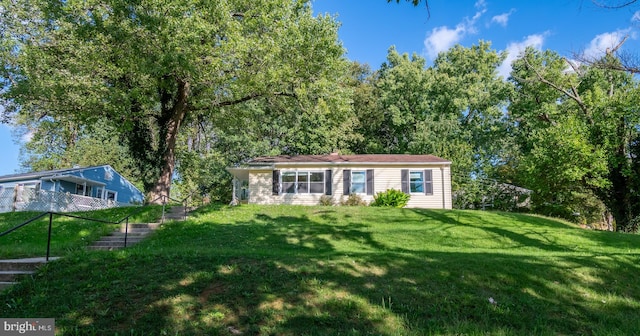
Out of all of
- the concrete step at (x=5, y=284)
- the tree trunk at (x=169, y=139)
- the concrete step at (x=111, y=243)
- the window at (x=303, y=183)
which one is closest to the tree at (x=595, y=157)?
the window at (x=303, y=183)

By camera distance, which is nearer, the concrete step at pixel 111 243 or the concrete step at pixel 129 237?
the concrete step at pixel 111 243

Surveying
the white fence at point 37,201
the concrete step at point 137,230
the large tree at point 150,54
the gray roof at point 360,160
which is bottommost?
the concrete step at point 137,230

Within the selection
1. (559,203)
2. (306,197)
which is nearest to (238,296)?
(306,197)

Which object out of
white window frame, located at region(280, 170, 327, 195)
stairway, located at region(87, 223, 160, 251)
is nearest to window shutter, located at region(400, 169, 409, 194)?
white window frame, located at region(280, 170, 327, 195)

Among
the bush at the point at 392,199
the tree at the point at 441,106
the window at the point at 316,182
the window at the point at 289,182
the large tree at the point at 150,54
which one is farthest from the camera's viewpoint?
the tree at the point at 441,106

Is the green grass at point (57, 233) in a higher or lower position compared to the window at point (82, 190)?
lower

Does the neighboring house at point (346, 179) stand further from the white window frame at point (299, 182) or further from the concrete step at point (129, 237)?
the concrete step at point (129, 237)

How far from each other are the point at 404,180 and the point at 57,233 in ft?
51.7

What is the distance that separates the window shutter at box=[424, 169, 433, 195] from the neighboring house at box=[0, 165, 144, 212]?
20559mm

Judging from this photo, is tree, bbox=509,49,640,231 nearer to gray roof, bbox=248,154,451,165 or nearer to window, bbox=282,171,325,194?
gray roof, bbox=248,154,451,165

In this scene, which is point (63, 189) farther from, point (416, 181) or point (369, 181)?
point (416, 181)

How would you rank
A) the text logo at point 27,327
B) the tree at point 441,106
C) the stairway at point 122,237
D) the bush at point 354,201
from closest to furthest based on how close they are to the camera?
the text logo at point 27,327 < the stairway at point 122,237 < the bush at point 354,201 < the tree at point 441,106

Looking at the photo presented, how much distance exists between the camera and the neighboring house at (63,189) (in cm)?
2048

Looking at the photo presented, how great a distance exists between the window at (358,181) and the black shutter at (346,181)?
6.7 inches
